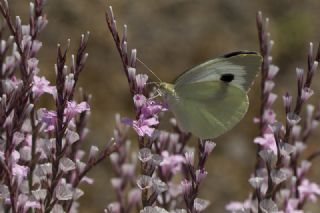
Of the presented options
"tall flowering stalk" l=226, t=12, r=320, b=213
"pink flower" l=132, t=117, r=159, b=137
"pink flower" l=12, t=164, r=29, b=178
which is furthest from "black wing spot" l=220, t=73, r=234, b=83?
"pink flower" l=12, t=164, r=29, b=178

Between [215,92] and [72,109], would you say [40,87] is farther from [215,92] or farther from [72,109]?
[215,92]

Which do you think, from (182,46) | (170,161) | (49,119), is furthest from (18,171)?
(182,46)

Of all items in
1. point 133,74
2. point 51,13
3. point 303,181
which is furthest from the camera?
point 51,13

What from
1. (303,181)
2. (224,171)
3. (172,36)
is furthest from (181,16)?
(303,181)

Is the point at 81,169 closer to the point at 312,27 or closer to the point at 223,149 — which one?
the point at 223,149

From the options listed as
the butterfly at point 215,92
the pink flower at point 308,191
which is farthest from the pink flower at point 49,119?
the pink flower at point 308,191

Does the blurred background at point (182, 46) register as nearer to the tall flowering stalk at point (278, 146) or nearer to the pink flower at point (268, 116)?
the tall flowering stalk at point (278, 146)

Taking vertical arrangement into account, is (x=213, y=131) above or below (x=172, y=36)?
above
